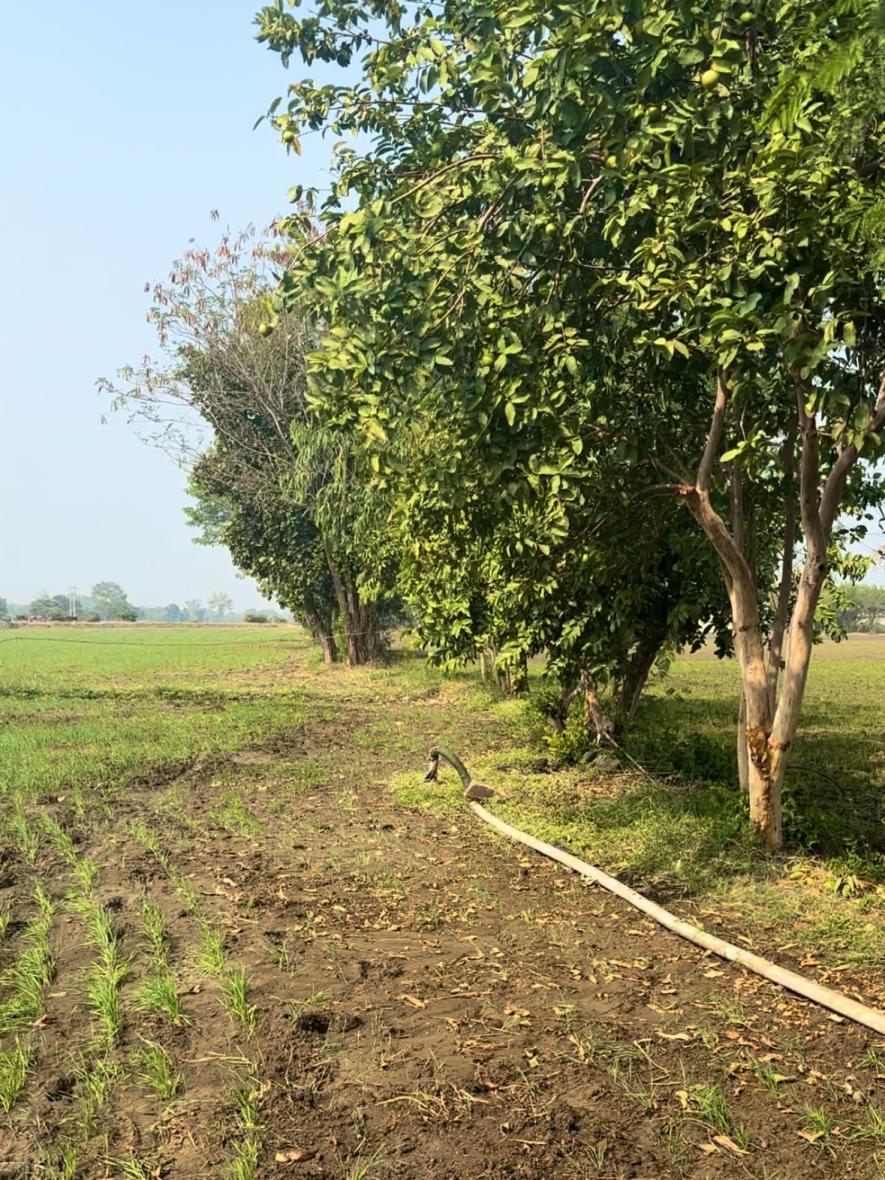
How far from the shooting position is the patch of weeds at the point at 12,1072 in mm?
3445

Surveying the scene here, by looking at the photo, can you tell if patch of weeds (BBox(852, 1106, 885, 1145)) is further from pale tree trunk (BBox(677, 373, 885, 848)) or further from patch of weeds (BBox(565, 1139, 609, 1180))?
pale tree trunk (BBox(677, 373, 885, 848))

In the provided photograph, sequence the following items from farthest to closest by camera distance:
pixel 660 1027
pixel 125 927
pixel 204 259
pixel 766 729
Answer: pixel 204 259 → pixel 766 729 → pixel 125 927 → pixel 660 1027

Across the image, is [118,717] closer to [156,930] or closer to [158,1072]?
[156,930]

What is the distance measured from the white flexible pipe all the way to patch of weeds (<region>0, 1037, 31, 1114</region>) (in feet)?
10.5

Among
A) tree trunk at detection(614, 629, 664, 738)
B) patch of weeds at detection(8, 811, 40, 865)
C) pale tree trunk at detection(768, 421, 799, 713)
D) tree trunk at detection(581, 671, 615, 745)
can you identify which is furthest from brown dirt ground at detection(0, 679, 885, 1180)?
tree trunk at detection(581, 671, 615, 745)

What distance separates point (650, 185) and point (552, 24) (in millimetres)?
967

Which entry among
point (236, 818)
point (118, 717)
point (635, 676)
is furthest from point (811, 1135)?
point (118, 717)

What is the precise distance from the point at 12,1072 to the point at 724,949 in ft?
10.7

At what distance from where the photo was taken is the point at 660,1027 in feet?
13.3

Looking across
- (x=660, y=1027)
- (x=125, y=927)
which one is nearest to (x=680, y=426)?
(x=660, y=1027)

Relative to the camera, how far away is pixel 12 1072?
3586mm

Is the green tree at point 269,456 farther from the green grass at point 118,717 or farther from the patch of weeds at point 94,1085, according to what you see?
the patch of weeds at point 94,1085

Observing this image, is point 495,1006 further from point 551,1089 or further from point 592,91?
point 592,91

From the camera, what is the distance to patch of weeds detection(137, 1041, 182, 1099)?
3.47m
